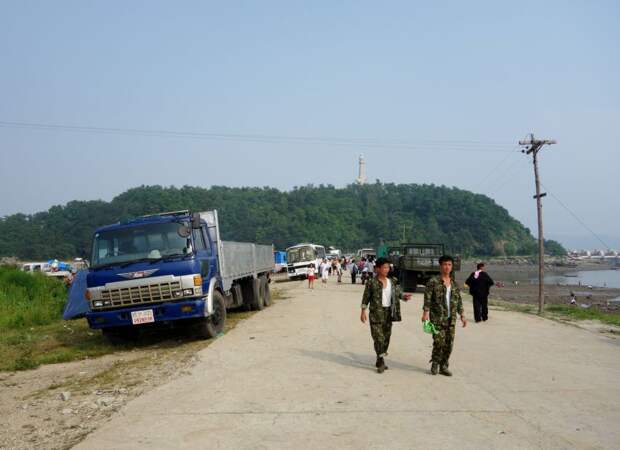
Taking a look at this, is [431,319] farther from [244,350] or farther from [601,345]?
[601,345]

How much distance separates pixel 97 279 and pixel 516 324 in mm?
9726

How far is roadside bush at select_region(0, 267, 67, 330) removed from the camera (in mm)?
16516

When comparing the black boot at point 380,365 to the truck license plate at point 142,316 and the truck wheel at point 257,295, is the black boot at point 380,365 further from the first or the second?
the truck wheel at point 257,295

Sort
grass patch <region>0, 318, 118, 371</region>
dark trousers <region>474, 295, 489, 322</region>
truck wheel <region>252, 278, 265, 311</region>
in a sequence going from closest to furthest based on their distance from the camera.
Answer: grass patch <region>0, 318, 118, 371</region> → dark trousers <region>474, 295, 489, 322</region> → truck wheel <region>252, 278, 265, 311</region>

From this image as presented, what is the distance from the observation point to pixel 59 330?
14.7m

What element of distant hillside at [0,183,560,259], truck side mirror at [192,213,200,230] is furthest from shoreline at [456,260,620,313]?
distant hillside at [0,183,560,259]

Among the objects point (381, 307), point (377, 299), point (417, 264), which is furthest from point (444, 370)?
point (417, 264)

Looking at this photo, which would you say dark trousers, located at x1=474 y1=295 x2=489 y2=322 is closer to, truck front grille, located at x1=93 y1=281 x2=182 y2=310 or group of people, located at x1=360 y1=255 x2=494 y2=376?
group of people, located at x1=360 y1=255 x2=494 y2=376

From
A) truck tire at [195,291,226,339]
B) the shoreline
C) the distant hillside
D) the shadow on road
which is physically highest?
the distant hillside

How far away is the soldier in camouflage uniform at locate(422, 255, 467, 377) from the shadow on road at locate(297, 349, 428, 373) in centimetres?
39

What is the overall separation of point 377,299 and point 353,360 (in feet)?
4.41

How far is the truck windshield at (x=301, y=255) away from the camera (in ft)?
126

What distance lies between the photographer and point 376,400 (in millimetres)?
6281

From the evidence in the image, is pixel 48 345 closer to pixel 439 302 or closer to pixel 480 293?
pixel 439 302
